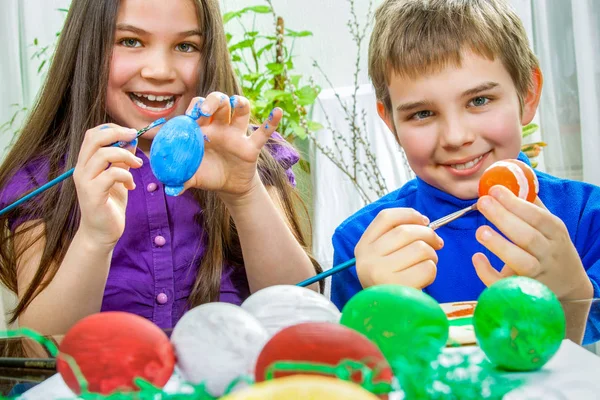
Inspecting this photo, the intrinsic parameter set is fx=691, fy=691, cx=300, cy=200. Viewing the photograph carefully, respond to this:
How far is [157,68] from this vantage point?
1207 mm

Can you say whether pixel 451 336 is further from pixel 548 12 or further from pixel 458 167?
pixel 548 12

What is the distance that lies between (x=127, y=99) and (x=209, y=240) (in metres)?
0.30

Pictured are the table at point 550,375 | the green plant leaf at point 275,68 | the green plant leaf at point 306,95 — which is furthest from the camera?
the green plant leaf at point 275,68

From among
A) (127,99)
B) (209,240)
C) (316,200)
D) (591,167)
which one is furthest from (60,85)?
(591,167)

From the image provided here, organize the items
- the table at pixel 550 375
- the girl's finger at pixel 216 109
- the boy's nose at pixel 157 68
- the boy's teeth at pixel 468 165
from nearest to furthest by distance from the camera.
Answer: the table at pixel 550 375 < the girl's finger at pixel 216 109 < the boy's teeth at pixel 468 165 < the boy's nose at pixel 157 68

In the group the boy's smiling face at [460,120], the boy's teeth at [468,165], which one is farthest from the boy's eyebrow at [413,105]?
the boy's teeth at [468,165]

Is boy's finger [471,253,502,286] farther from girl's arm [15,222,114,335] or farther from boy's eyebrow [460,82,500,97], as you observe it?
girl's arm [15,222,114,335]

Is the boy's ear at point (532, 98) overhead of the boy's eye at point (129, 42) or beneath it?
beneath

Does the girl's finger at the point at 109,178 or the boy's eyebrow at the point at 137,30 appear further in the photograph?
the boy's eyebrow at the point at 137,30

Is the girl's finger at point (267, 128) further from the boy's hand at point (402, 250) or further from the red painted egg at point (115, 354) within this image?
the red painted egg at point (115, 354)

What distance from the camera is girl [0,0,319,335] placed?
115 cm

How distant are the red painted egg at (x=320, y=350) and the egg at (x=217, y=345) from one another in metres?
0.02

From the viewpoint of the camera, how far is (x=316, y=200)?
2619mm

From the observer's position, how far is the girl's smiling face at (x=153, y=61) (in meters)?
1.21
